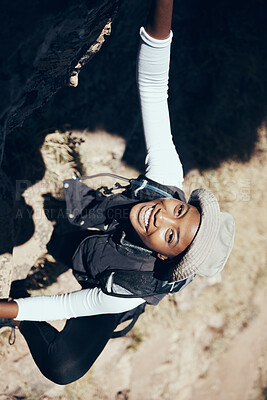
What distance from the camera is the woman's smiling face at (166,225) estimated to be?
2387 mm

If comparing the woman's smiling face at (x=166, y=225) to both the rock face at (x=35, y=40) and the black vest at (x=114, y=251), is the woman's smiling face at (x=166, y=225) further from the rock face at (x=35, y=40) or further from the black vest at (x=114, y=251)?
the rock face at (x=35, y=40)

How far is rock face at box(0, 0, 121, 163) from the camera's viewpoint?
6.13 feet

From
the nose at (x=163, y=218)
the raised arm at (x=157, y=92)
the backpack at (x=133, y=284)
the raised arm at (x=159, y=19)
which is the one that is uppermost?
the raised arm at (x=159, y=19)

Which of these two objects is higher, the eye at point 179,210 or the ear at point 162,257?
the eye at point 179,210

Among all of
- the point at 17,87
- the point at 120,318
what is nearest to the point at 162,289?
the point at 120,318

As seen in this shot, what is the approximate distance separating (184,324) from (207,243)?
308cm

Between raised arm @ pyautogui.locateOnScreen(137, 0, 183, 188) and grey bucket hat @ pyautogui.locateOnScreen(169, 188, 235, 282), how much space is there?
0.94ft

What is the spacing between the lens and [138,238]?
8.47ft

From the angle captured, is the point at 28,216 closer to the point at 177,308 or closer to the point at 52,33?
the point at 52,33

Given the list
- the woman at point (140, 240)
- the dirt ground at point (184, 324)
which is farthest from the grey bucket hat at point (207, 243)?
the dirt ground at point (184, 324)

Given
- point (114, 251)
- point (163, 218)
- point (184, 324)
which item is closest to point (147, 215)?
point (163, 218)

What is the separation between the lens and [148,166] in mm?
2719

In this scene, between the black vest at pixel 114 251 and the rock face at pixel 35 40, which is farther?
the black vest at pixel 114 251

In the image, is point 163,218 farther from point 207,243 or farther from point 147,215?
point 207,243
